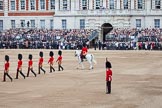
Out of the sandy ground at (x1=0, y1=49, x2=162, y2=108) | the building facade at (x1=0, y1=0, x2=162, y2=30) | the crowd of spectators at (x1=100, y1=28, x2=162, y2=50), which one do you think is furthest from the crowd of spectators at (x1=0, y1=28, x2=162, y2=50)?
the sandy ground at (x1=0, y1=49, x2=162, y2=108)

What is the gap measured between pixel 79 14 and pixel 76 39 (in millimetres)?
8065

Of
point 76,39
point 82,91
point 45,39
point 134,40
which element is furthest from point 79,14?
point 82,91

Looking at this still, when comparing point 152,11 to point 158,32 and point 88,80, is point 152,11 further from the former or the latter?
point 88,80

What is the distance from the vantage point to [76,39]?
6762 centimetres

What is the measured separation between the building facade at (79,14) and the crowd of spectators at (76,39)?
2.73 meters

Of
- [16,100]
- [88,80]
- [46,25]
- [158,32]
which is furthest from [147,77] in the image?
[46,25]

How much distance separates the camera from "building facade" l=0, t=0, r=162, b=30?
7194 cm

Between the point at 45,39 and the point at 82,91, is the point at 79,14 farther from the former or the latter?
the point at 82,91

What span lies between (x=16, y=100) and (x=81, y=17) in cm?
5347

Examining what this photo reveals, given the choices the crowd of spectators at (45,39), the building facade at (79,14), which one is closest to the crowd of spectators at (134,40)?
the crowd of spectators at (45,39)

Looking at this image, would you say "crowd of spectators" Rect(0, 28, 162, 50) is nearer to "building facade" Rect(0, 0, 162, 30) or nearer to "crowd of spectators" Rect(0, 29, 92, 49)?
"crowd of spectators" Rect(0, 29, 92, 49)

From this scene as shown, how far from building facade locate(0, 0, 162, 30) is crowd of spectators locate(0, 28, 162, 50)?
2.73 meters

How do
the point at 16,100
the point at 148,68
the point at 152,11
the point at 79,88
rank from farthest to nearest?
the point at 152,11 < the point at 148,68 < the point at 79,88 < the point at 16,100

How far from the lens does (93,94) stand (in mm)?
23500
